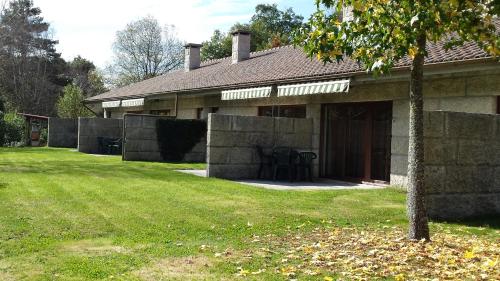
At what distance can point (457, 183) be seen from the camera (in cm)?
945

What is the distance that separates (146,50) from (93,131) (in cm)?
3478

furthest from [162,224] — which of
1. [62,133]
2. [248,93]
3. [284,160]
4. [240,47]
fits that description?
[62,133]

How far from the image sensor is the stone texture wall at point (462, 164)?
9.16 metres

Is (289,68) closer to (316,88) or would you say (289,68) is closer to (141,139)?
(316,88)

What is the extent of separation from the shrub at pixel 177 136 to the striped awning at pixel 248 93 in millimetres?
3114

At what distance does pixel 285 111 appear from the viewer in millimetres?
19156

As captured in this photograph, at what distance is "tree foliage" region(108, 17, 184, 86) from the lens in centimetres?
6150

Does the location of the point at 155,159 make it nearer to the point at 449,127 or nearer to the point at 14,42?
the point at 449,127

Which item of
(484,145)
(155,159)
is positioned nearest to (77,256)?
(484,145)

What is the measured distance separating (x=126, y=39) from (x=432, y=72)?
176ft

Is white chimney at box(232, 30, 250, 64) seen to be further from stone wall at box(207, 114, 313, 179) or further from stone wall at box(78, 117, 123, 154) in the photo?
stone wall at box(207, 114, 313, 179)

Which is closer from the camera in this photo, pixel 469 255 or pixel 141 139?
pixel 469 255

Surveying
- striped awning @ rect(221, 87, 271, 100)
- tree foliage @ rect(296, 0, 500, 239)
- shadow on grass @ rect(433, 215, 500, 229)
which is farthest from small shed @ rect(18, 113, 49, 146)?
tree foliage @ rect(296, 0, 500, 239)

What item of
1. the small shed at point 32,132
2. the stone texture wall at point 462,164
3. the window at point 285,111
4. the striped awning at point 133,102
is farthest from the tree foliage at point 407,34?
the small shed at point 32,132
